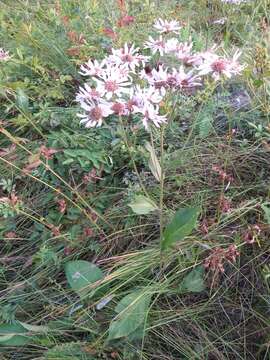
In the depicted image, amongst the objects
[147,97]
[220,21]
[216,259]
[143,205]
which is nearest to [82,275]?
[143,205]

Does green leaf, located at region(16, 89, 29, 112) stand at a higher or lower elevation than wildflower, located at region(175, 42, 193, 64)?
lower

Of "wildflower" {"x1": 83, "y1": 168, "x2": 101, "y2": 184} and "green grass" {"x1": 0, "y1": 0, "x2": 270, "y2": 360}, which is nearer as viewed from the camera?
"green grass" {"x1": 0, "y1": 0, "x2": 270, "y2": 360}

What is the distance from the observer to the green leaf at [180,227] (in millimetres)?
1104

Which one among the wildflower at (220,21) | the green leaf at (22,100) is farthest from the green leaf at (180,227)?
the wildflower at (220,21)

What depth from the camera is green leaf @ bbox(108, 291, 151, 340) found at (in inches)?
43.2

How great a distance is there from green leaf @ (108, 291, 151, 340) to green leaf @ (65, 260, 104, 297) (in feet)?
0.33

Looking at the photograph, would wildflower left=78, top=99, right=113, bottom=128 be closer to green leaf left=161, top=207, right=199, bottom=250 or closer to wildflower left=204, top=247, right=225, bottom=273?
green leaf left=161, top=207, right=199, bottom=250

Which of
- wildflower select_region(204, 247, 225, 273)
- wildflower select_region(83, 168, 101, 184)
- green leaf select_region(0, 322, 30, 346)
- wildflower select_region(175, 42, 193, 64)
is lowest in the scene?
green leaf select_region(0, 322, 30, 346)

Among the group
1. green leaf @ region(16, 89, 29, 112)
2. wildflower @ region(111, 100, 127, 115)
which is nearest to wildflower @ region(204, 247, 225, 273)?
wildflower @ region(111, 100, 127, 115)

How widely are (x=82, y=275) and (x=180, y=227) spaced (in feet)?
A: 0.90

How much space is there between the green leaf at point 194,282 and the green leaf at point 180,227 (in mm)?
107

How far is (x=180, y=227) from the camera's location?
1.12m

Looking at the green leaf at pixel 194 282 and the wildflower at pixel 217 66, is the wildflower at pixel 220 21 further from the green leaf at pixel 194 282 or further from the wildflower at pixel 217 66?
the green leaf at pixel 194 282

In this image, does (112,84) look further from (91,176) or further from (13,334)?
(13,334)
